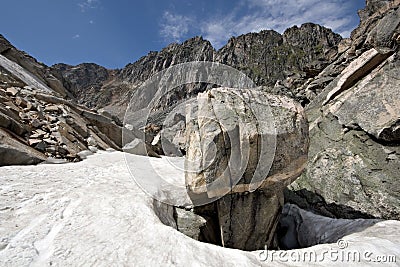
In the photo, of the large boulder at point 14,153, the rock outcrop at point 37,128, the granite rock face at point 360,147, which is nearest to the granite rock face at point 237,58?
the granite rock face at point 360,147

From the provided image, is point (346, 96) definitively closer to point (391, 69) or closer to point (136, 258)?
point (391, 69)

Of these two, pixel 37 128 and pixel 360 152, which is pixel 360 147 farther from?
pixel 37 128

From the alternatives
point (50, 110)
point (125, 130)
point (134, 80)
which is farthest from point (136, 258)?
point (134, 80)

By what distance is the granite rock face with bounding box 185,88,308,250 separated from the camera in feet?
23.9

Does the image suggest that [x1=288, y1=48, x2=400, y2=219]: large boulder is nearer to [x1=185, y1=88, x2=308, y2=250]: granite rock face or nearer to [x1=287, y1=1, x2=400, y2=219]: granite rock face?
[x1=287, y1=1, x2=400, y2=219]: granite rock face

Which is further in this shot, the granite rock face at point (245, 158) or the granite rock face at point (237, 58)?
the granite rock face at point (237, 58)

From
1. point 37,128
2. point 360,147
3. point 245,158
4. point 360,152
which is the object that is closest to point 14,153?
point 37,128

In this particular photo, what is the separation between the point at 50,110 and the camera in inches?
550

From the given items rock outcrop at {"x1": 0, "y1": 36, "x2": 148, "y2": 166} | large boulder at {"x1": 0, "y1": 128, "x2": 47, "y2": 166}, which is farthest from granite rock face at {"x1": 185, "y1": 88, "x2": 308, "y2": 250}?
rock outcrop at {"x1": 0, "y1": 36, "x2": 148, "y2": 166}

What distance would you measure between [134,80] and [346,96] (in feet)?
527

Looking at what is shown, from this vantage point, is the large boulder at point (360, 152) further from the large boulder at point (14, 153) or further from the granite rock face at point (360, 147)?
the large boulder at point (14, 153)

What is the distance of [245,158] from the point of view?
285 inches

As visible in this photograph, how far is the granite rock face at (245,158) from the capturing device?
23.9 ft

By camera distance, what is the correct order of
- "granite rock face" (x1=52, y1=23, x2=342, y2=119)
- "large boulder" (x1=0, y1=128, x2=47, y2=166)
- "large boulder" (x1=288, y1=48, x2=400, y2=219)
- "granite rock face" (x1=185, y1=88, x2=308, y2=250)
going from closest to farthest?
"granite rock face" (x1=185, y1=88, x2=308, y2=250), "large boulder" (x1=0, y1=128, x2=47, y2=166), "large boulder" (x1=288, y1=48, x2=400, y2=219), "granite rock face" (x1=52, y1=23, x2=342, y2=119)
